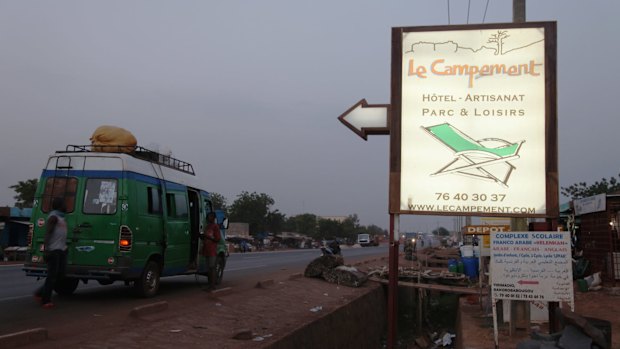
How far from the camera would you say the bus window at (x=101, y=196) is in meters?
9.41

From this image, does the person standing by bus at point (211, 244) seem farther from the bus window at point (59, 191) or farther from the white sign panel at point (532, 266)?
the white sign panel at point (532, 266)

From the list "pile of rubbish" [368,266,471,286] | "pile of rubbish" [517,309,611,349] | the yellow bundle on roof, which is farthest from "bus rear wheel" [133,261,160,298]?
"pile of rubbish" [368,266,471,286]

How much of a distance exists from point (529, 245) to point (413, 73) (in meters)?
2.63

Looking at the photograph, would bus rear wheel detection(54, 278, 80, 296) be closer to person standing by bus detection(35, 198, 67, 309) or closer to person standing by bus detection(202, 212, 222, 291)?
person standing by bus detection(35, 198, 67, 309)

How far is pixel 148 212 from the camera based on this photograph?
33.1 ft

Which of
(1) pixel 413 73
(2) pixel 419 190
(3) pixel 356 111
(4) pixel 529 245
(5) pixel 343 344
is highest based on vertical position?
(1) pixel 413 73

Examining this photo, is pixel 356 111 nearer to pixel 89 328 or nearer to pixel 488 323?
pixel 89 328

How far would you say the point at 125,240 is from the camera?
367 inches

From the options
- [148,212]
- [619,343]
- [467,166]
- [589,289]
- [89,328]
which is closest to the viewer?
[467,166]

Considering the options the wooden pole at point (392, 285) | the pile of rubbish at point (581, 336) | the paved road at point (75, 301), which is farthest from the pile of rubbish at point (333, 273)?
the pile of rubbish at point (581, 336)

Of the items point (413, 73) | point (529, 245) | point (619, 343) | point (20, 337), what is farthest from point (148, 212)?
point (619, 343)

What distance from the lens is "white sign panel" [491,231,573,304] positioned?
6.47m

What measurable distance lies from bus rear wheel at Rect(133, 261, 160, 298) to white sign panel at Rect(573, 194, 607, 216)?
11.9 meters

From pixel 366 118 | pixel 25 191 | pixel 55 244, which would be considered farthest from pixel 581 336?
pixel 25 191
